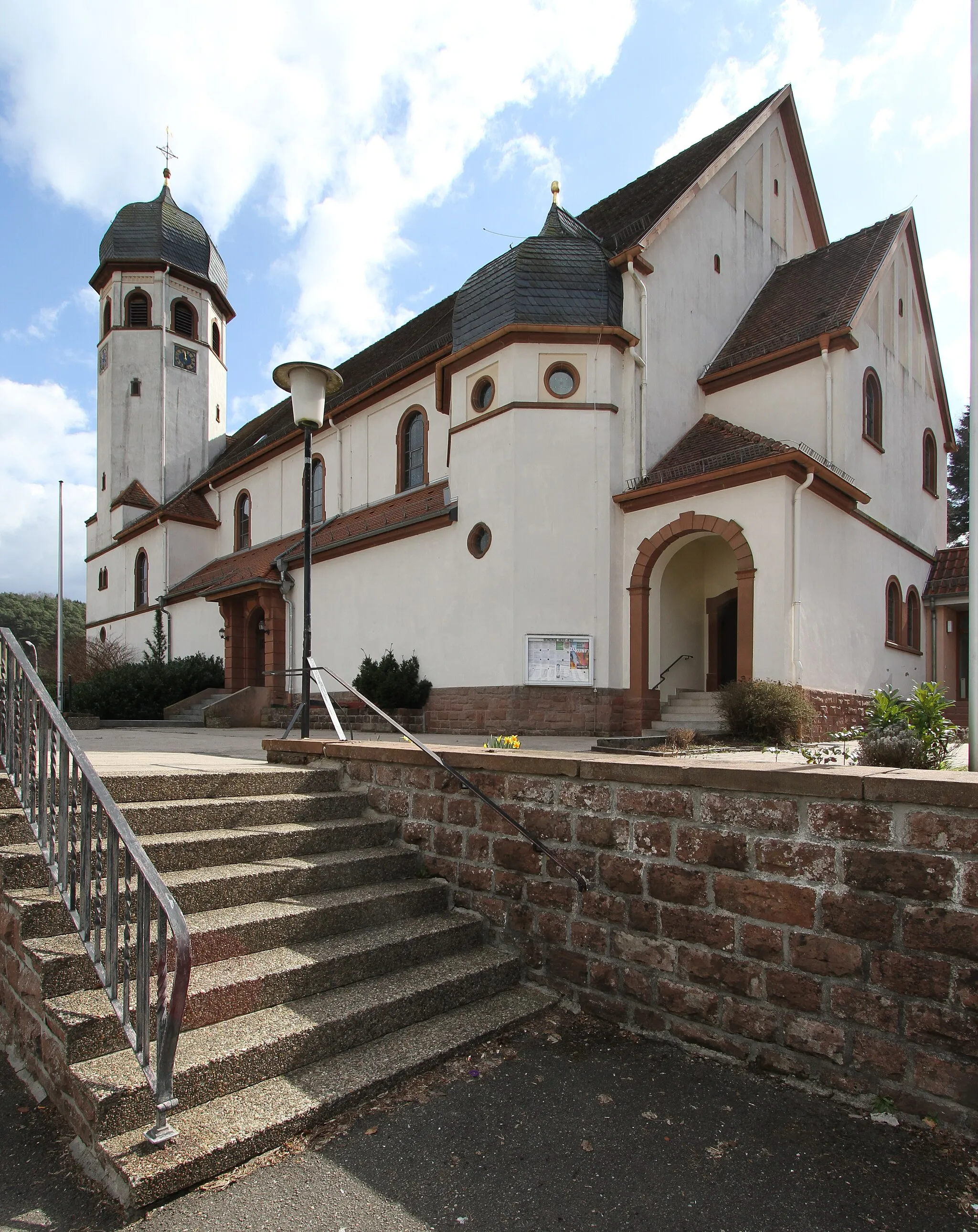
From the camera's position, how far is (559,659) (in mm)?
13164

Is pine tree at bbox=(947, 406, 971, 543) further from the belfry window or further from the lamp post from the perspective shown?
the lamp post

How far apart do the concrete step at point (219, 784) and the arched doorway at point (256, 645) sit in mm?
15834

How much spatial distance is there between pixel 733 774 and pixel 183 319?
31718 millimetres

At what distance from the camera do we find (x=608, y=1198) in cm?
274

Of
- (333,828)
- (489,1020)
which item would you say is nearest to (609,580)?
(333,828)

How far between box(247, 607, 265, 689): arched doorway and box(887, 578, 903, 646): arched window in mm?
15088

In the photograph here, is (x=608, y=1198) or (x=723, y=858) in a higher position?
(x=723, y=858)

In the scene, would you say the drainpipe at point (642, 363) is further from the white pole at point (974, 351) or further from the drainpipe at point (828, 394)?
the white pole at point (974, 351)

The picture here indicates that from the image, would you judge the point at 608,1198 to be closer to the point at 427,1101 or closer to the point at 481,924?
the point at 427,1101

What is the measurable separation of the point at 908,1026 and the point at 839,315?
14.3 m

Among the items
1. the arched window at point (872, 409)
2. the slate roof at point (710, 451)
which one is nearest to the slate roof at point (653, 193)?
the slate roof at point (710, 451)

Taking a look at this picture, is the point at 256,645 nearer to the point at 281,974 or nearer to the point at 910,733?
the point at 910,733

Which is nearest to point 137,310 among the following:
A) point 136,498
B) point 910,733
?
point 136,498

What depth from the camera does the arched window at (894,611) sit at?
1593cm
